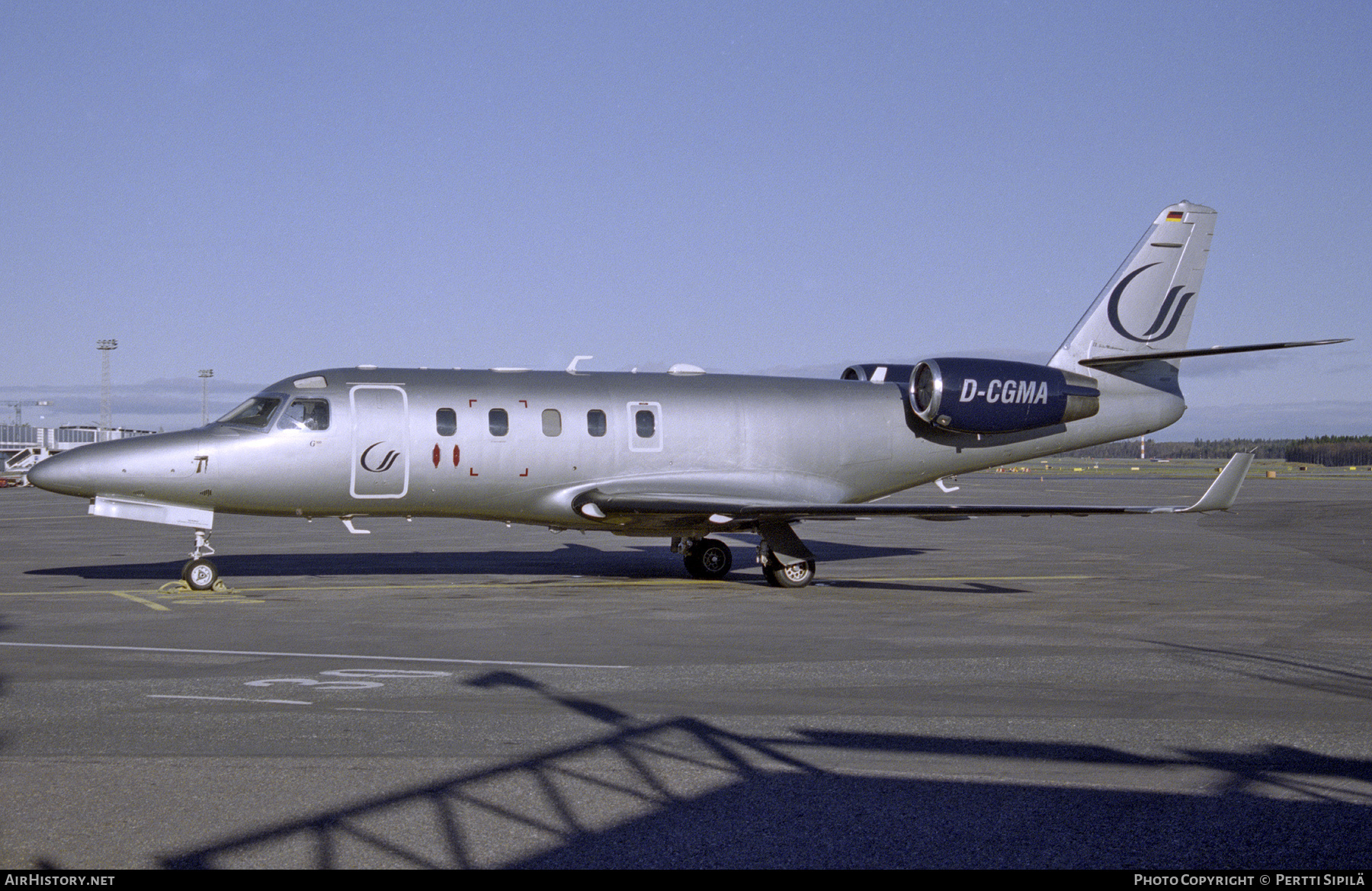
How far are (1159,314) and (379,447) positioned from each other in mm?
13765

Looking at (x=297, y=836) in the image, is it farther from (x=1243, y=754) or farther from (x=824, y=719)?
(x=1243, y=754)

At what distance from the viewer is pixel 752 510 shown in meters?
16.9

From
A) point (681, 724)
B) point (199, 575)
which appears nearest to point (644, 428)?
point (199, 575)

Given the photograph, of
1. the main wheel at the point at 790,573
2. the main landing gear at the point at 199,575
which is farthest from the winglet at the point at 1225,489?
the main landing gear at the point at 199,575

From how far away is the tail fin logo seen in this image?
67.4 feet

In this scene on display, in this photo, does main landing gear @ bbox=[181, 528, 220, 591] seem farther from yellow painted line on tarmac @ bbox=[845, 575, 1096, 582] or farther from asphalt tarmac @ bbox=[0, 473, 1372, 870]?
yellow painted line on tarmac @ bbox=[845, 575, 1096, 582]

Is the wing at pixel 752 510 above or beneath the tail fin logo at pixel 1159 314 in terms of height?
Result: beneath

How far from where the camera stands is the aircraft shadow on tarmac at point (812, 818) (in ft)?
17.2

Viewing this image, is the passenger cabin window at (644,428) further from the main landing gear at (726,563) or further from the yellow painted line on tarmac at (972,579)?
the yellow painted line on tarmac at (972,579)

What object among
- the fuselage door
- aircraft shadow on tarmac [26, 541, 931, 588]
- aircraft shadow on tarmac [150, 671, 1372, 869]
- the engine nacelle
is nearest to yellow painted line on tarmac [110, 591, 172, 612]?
aircraft shadow on tarmac [26, 541, 931, 588]

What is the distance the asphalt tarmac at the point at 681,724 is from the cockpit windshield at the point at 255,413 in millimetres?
2429

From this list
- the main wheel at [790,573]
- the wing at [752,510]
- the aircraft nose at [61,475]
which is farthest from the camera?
the main wheel at [790,573]

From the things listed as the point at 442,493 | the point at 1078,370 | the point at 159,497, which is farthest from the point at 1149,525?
the point at 159,497

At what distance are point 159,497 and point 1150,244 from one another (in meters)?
16.9
